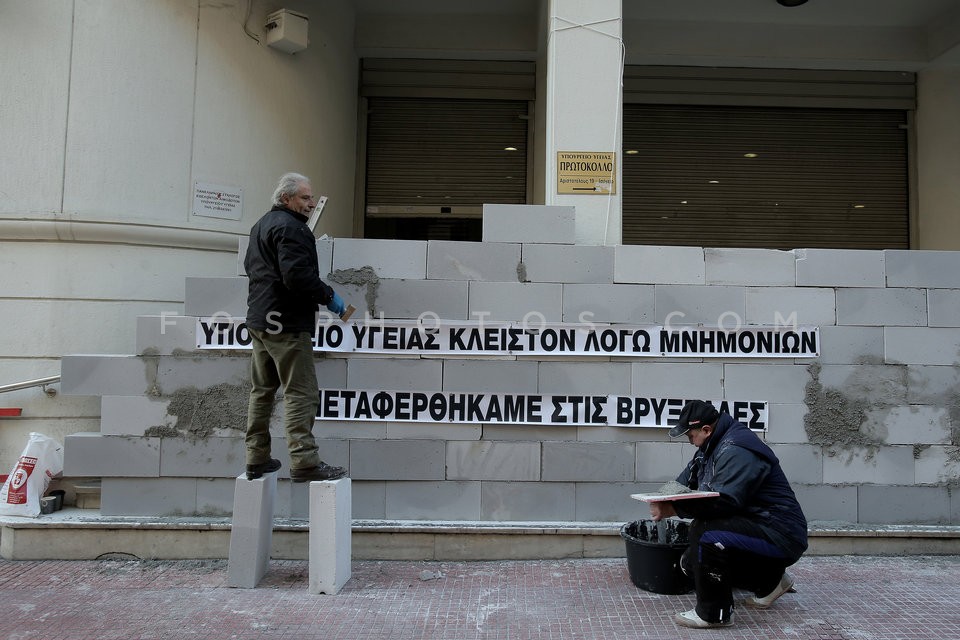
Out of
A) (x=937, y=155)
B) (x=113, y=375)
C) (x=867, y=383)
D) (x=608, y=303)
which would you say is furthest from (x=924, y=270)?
(x=113, y=375)

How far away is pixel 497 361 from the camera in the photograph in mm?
5359

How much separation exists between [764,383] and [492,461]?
214 centimetres

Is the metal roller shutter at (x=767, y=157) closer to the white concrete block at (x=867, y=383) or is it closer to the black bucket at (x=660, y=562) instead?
the white concrete block at (x=867, y=383)

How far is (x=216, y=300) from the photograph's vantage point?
208 inches

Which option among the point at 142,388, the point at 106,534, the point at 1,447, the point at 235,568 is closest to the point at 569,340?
the point at 235,568

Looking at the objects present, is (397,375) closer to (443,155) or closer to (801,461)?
(801,461)

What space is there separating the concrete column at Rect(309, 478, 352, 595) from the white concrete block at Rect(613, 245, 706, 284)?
2.59m

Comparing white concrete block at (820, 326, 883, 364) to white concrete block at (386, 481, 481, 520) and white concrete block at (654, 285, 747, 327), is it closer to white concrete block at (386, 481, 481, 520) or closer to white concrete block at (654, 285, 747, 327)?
white concrete block at (654, 285, 747, 327)

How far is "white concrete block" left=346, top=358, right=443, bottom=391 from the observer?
5320mm

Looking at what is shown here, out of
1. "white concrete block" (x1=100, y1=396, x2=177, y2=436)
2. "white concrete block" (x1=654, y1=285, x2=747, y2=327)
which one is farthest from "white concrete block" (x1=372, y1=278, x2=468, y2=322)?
"white concrete block" (x1=100, y1=396, x2=177, y2=436)

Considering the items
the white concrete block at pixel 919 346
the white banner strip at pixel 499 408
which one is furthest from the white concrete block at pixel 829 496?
the white concrete block at pixel 919 346

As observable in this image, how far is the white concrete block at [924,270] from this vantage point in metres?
5.47

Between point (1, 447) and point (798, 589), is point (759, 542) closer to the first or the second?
point (798, 589)

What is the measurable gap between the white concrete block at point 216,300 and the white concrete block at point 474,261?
1.43 metres
